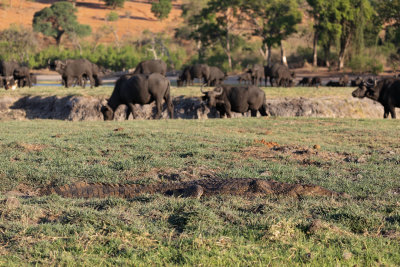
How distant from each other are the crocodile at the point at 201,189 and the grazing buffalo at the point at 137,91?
33.3 ft

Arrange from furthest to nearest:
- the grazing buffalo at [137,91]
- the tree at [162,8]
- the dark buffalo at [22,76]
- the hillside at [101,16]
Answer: the tree at [162,8]
the hillside at [101,16]
the dark buffalo at [22,76]
the grazing buffalo at [137,91]

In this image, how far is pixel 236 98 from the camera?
16.4 m

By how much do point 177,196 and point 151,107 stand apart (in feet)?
41.5

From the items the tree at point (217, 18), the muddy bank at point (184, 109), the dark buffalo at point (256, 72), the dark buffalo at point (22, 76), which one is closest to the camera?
the muddy bank at point (184, 109)

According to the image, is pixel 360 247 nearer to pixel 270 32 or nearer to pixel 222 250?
pixel 222 250

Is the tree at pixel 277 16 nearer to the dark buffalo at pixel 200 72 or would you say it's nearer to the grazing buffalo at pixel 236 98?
the dark buffalo at pixel 200 72

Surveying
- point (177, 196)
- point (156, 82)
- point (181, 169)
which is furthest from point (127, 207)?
point (156, 82)

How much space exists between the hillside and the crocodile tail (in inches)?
3047

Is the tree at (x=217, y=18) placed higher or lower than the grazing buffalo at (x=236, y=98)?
higher

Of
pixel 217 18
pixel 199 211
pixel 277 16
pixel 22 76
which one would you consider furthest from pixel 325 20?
pixel 199 211

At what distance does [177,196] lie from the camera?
5.29 metres

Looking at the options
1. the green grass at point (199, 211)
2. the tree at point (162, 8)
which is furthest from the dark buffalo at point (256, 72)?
the tree at point (162, 8)

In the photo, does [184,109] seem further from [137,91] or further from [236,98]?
[137,91]

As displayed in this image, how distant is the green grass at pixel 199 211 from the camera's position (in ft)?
12.0
